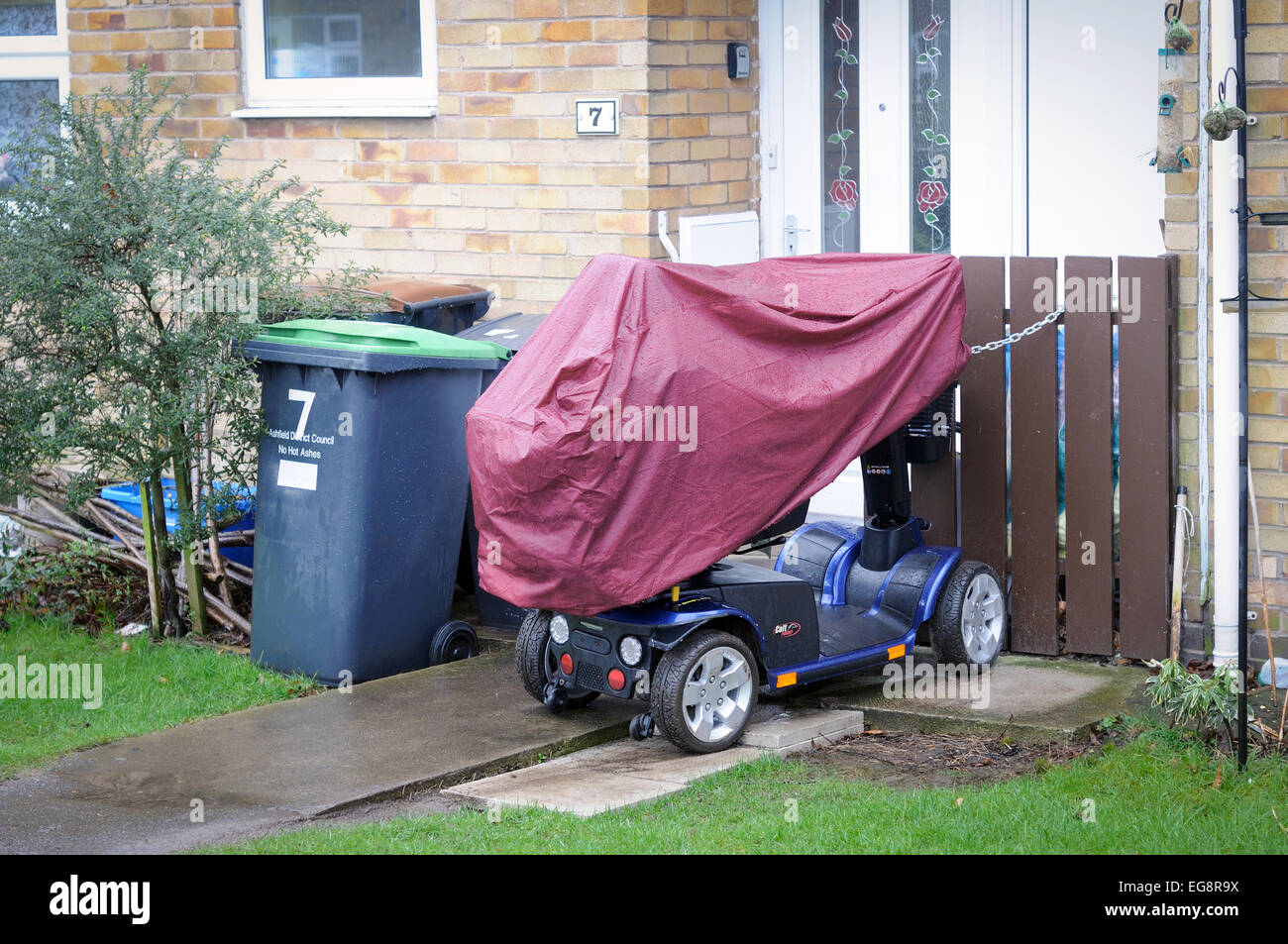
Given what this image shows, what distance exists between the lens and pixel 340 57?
9.18m

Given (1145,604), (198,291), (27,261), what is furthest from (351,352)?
(1145,604)

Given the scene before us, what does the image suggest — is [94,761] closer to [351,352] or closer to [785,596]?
[351,352]

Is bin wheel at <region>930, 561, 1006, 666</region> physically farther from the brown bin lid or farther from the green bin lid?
the brown bin lid

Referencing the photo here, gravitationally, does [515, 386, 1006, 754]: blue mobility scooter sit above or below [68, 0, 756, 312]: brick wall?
below

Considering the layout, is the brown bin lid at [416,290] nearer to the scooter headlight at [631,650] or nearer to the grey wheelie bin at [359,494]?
the grey wheelie bin at [359,494]

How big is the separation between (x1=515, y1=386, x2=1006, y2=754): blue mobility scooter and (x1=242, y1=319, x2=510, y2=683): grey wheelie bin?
2.84ft

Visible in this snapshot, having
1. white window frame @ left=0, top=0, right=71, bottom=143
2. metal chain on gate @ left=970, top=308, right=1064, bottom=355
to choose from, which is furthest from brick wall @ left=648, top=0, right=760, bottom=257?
white window frame @ left=0, top=0, right=71, bottom=143

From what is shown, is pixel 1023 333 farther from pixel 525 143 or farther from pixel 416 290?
pixel 525 143

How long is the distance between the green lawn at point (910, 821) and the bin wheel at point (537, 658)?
0.93m

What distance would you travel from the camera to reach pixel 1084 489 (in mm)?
6699

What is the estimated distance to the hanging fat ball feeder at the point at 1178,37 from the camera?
20.5 ft

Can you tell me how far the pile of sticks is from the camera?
736cm

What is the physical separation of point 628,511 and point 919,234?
3.70 m

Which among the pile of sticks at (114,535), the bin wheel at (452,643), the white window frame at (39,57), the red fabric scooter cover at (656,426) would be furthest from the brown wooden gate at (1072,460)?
the white window frame at (39,57)
